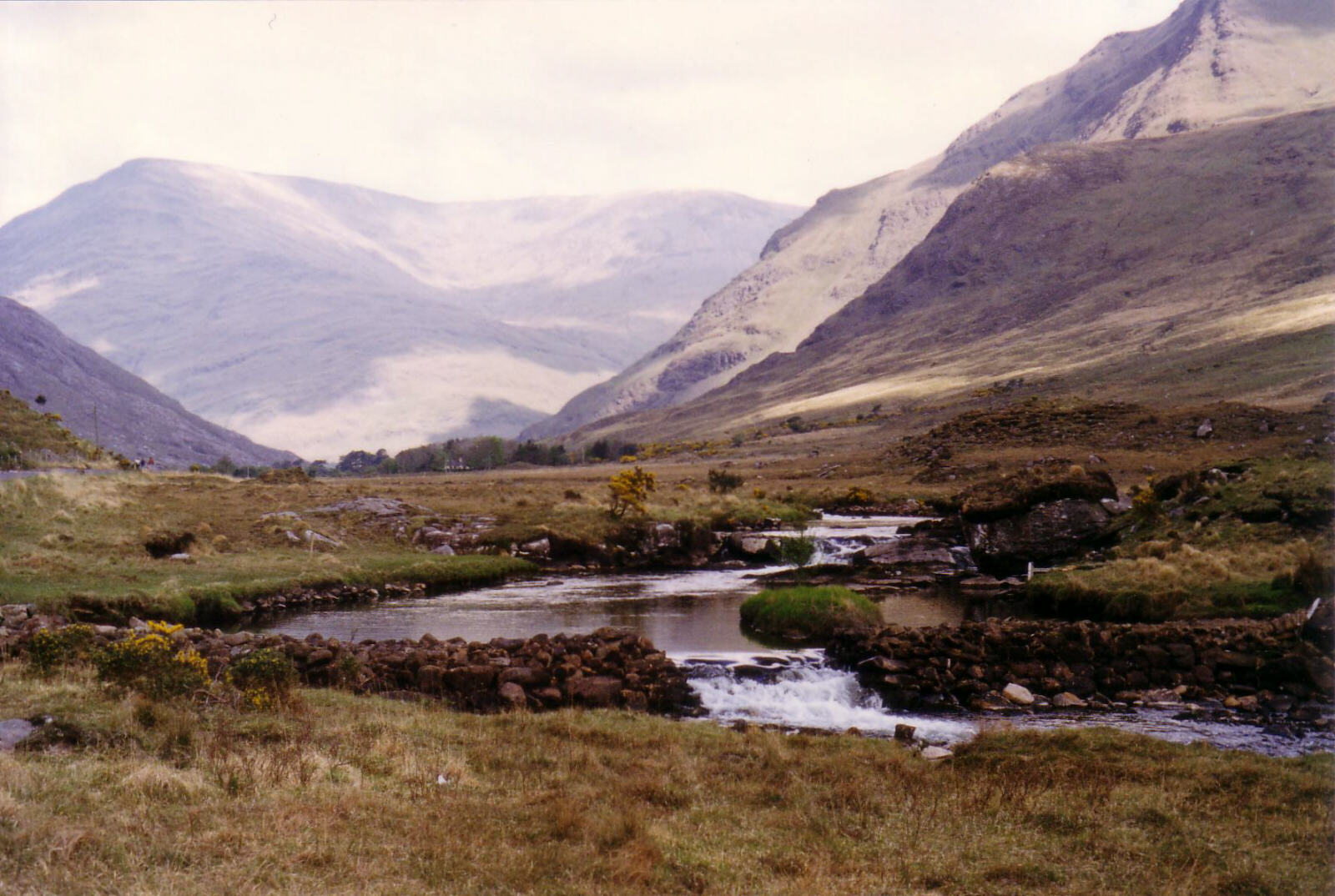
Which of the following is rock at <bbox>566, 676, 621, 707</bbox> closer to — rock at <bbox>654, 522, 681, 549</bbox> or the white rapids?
the white rapids

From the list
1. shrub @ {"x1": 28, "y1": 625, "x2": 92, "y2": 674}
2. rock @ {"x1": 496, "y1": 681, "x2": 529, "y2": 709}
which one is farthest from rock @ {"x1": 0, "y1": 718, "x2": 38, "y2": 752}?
rock @ {"x1": 496, "y1": 681, "x2": 529, "y2": 709}

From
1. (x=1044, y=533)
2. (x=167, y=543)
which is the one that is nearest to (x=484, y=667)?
(x=167, y=543)

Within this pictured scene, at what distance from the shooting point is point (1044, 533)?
37.5 meters

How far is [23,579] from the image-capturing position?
30.2 m

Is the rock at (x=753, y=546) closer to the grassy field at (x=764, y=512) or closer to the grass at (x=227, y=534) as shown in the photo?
the grass at (x=227, y=534)

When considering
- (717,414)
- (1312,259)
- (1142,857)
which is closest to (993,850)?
(1142,857)

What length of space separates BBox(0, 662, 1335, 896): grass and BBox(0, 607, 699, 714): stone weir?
450 cm

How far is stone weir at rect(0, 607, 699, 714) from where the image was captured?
21000 millimetres

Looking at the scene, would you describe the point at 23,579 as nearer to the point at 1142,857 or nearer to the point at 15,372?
the point at 1142,857

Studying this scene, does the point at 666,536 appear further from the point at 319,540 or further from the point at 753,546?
the point at 319,540

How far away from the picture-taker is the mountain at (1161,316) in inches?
4031

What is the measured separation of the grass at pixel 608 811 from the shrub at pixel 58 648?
1453mm

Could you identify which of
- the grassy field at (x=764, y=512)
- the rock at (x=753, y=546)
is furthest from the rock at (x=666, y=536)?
the rock at (x=753, y=546)

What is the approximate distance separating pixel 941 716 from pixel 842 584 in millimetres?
16908
